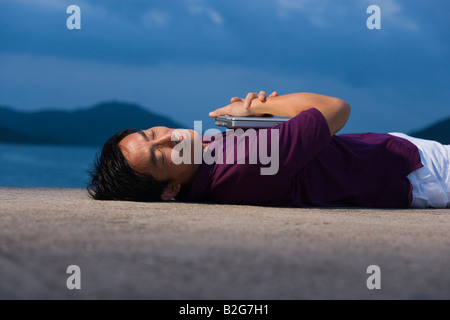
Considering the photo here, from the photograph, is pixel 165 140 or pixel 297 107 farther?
pixel 297 107

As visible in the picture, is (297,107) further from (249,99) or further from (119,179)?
(119,179)

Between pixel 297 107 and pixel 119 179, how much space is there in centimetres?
54

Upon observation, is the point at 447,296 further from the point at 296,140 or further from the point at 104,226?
the point at 296,140

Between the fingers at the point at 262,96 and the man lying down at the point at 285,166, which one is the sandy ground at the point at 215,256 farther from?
the fingers at the point at 262,96

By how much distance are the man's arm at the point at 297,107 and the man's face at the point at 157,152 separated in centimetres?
25

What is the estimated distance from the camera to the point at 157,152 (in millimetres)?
1305

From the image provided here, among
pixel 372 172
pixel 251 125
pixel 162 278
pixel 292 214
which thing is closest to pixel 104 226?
pixel 162 278

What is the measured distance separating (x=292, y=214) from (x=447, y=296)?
59cm

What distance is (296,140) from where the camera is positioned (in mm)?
1267

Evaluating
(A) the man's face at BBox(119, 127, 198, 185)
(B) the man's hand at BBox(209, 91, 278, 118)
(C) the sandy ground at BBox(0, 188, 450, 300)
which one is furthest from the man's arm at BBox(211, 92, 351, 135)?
(C) the sandy ground at BBox(0, 188, 450, 300)

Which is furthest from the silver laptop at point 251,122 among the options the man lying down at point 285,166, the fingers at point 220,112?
the fingers at point 220,112

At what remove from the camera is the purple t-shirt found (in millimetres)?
1273

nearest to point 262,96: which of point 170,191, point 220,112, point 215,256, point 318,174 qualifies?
point 220,112

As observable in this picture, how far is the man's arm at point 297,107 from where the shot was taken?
53.6 inches
